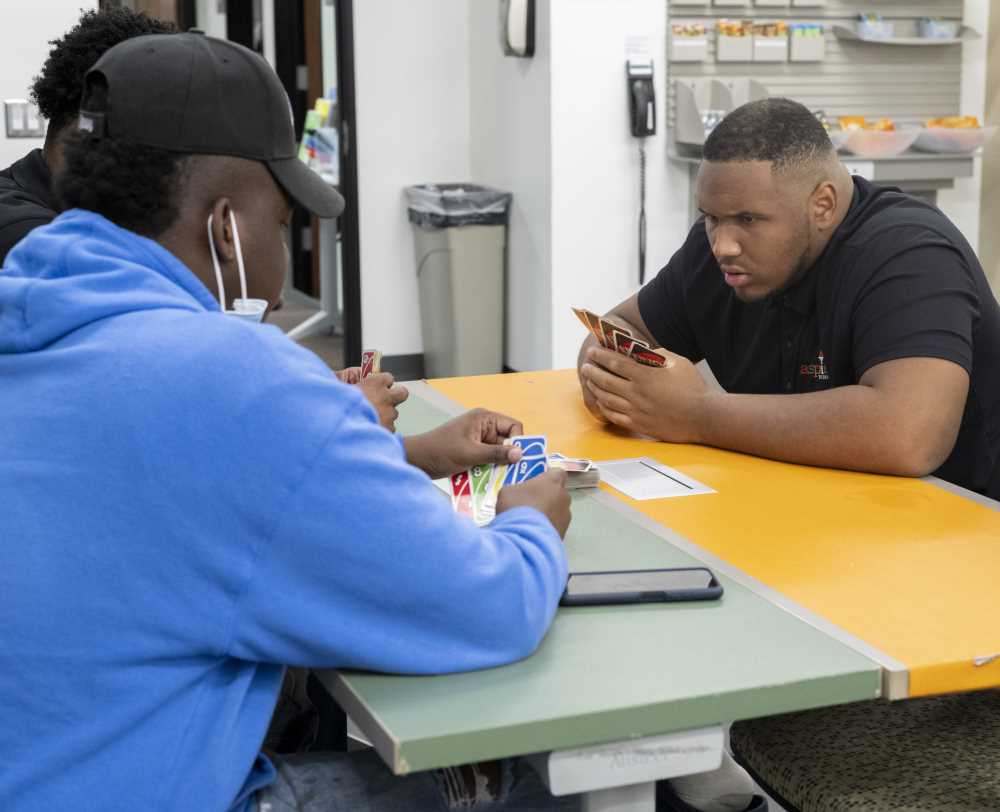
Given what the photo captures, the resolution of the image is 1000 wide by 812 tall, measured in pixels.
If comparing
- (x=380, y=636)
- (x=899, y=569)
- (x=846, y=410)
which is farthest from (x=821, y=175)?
(x=380, y=636)

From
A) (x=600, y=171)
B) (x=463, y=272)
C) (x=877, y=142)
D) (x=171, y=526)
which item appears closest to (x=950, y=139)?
(x=877, y=142)

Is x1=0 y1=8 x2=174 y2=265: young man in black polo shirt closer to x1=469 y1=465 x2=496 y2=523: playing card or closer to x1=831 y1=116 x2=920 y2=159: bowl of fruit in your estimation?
x1=469 y1=465 x2=496 y2=523: playing card

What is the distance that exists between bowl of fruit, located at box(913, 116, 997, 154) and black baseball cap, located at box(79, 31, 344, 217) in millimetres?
4418

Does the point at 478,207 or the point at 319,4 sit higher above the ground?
the point at 319,4

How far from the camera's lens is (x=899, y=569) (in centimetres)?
157

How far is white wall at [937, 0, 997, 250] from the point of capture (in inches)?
226

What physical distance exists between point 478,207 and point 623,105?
0.76 metres

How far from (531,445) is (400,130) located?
4.22 meters

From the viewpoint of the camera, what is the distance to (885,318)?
2066 millimetres

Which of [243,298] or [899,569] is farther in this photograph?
[899,569]

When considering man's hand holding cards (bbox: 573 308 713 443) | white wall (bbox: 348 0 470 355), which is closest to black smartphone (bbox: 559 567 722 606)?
man's hand holding cards (bbox: 573 308 713 443)

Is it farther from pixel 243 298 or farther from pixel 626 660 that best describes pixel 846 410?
pixel 243 298

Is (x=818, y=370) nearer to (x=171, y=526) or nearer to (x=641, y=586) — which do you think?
(x=641, y=586)

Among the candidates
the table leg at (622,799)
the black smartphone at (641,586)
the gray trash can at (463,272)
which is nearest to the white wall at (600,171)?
the gray trash can at (463,272)
